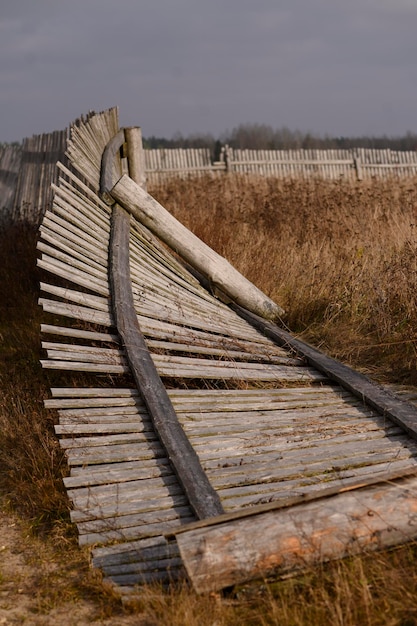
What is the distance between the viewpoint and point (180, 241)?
712cm

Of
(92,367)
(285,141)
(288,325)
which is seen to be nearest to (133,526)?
(92,367)

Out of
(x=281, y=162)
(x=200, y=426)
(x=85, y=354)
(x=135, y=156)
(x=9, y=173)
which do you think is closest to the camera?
(x=200, y=426)

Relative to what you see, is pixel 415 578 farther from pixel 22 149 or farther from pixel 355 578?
pixel 22 149

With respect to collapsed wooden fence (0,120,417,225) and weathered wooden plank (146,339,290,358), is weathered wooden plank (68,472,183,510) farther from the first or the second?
collapsed wooden fence (0,120,417,225)

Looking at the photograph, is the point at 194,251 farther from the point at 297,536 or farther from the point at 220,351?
the point at 297,536

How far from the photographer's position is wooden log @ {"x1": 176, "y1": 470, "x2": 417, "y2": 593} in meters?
2.81

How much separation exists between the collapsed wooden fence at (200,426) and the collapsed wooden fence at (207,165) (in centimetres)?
489

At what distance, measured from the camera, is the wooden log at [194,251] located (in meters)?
6.95

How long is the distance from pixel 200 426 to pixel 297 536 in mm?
1434

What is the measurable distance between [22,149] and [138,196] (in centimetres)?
606

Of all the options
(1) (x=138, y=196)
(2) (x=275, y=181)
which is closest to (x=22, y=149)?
(2) (x=275, y=181)

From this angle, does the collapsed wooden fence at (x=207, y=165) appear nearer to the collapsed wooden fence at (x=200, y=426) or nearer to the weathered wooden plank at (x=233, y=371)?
the collapsed wooden fence at (x=200, y=426)

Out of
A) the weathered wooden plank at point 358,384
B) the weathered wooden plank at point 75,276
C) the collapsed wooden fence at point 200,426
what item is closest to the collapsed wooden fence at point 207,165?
the collapsed wooden fence at point 200,426

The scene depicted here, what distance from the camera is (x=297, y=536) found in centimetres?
290
